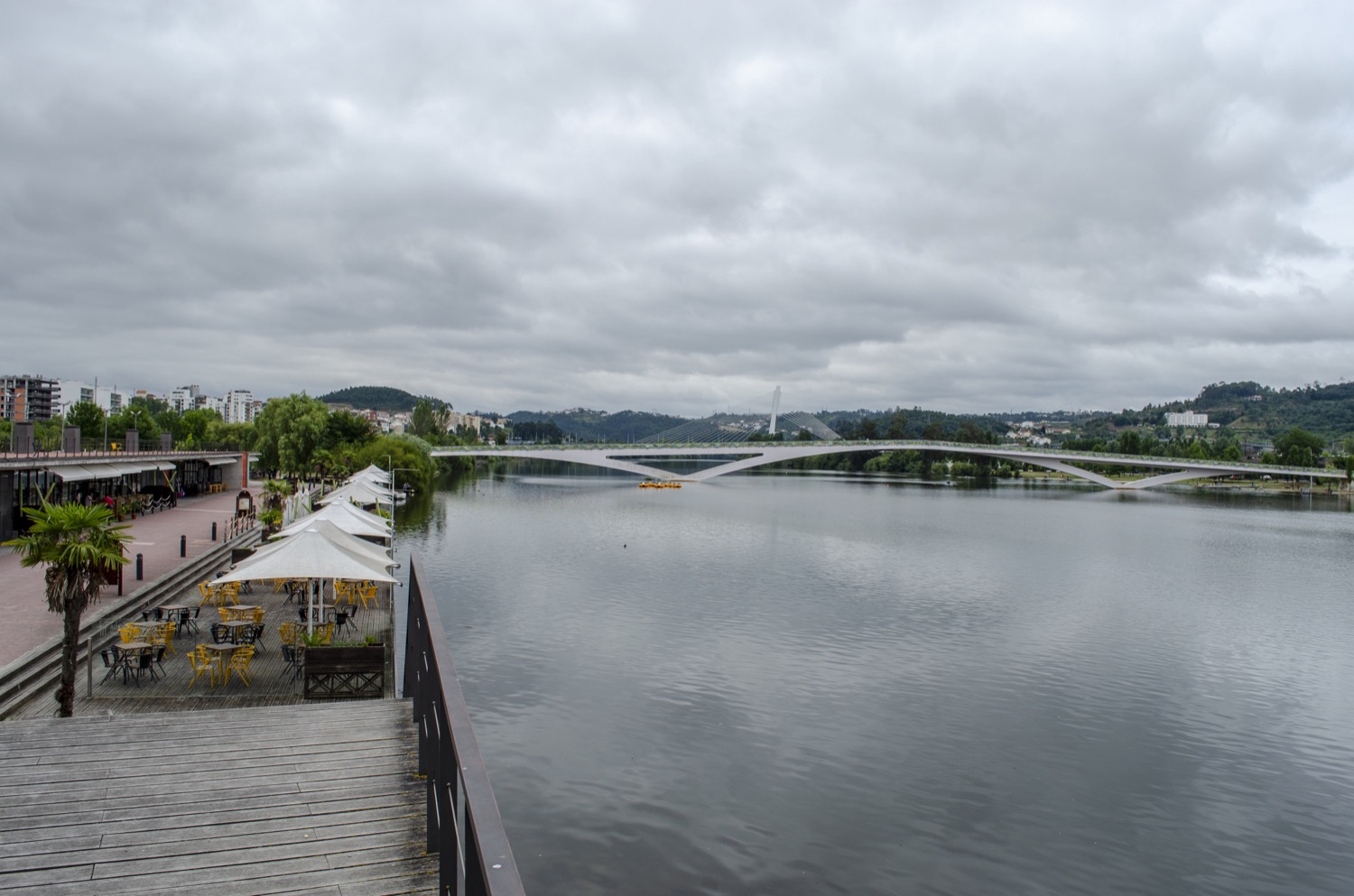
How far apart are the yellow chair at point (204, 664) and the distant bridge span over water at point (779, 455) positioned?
62.3m

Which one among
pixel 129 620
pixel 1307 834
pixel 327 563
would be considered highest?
pixel 327 563

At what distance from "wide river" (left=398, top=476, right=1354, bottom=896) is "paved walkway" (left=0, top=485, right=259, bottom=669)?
231 inches

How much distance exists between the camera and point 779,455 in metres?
83.5

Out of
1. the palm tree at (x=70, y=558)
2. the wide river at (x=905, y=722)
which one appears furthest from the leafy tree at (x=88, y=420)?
the palm tree at (x=70, y=558)

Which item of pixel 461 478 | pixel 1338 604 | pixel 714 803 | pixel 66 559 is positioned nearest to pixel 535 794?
pixel 714 803

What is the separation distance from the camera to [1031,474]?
122938 millimetres

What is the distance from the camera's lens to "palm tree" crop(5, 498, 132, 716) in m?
8.25

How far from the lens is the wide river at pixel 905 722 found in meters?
8.70

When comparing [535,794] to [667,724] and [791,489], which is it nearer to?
[667,724]

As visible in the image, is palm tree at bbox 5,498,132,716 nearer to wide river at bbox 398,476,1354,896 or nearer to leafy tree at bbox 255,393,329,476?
wide river at bbox 398,476,1354,896

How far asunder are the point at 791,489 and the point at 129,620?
66.5 metres

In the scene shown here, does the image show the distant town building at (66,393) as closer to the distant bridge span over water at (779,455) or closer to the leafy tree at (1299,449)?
the distant bridge span over water at (779,455)

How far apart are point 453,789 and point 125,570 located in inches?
640

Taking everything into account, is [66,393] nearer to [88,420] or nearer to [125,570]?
[88,420]
